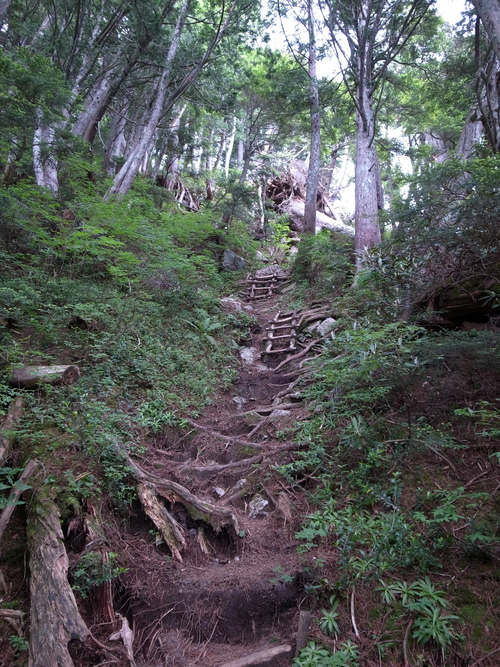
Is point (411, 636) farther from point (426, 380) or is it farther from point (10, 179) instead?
point (10, 179)

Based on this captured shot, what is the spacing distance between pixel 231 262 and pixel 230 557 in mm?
11118

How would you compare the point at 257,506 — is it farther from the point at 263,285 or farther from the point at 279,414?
the point at 263,285

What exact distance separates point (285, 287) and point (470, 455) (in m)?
8.81

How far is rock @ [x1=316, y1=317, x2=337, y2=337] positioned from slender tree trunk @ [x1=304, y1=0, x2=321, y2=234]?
6551 millimetres

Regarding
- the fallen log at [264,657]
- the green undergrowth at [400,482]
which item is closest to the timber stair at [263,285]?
the green undergrowth at [400,482]

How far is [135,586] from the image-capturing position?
10.0 feet

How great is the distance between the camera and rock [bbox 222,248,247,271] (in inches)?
528

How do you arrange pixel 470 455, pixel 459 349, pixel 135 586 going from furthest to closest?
pixel 459 349 → pixel 470 455 → pixel 135 586

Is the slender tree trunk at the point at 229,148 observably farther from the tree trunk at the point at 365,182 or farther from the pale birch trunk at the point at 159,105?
the tree trunk at the point at 365,182

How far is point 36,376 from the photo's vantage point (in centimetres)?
423

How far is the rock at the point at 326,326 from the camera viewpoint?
307 inches

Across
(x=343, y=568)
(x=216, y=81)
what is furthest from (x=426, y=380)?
(x=216, y=81)

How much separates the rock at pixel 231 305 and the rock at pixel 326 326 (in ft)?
8.38

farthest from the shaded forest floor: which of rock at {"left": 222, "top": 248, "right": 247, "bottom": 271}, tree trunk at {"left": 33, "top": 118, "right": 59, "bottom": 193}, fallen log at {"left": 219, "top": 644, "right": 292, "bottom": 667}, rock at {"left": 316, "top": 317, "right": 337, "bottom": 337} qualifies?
rock at {"left": 222, "top": 248, "right": 247, "bottom": 271}
